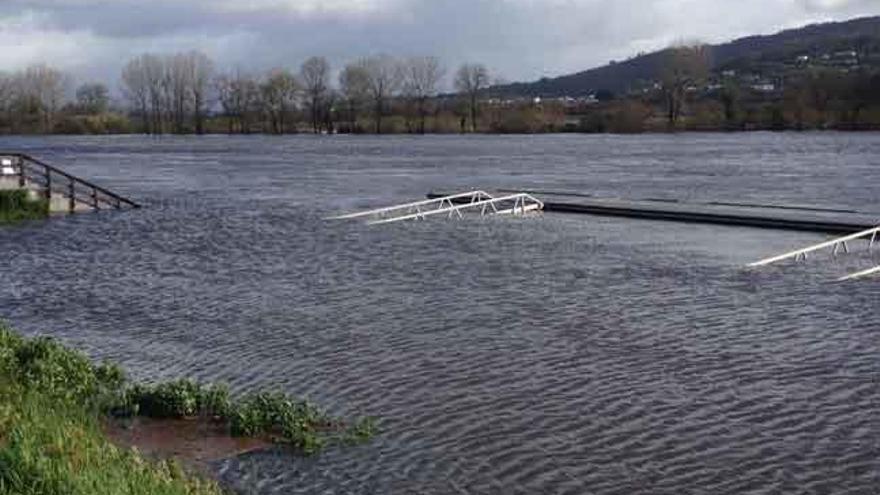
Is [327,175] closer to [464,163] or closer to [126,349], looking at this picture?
[464,163]

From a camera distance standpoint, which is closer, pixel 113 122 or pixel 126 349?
pixel 126 349

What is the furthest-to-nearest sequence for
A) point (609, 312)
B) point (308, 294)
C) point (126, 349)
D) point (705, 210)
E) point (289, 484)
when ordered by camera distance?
point (705, 210)
point (308, 294)
point (609, 312)
point (126, 349)
point (289, 484)

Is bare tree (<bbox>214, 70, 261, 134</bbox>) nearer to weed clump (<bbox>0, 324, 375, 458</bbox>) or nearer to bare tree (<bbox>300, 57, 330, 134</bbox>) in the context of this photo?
bare tree (<bbox>300, 57, 330, 134</bbox>)

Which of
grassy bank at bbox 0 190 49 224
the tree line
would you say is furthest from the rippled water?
the tree line

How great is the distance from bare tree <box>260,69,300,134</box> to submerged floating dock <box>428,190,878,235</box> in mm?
130939

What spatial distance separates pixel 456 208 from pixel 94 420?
27.0 meters

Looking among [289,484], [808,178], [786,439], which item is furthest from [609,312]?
[808,178]

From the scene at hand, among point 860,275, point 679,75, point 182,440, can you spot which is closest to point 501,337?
point 182,440

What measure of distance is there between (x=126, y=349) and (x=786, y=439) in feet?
30.9

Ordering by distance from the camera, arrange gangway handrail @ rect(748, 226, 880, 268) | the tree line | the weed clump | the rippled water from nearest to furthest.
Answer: the rippled water
the weed clump
gangway handrail @ rect(748, 226, 880, 268)
the tree line

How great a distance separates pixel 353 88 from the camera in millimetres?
167000

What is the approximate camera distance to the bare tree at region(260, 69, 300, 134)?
6594 inches

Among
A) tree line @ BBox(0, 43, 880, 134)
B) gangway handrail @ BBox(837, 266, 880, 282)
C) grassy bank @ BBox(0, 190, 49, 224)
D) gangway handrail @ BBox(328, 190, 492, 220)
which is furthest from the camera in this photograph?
tree line @ BBox(0, 43, 880, 134)

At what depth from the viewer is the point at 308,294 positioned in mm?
21750
